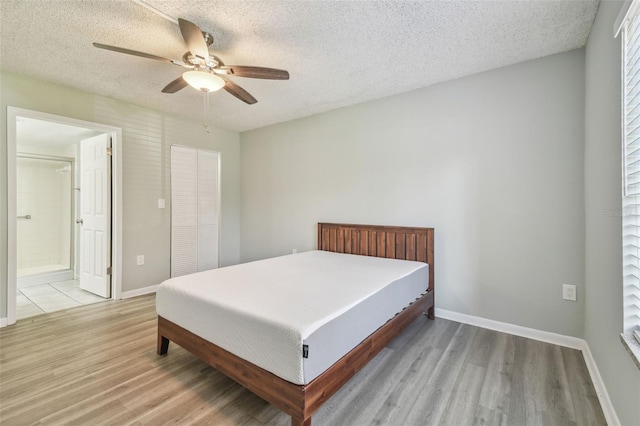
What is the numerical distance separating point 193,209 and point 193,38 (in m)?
2.98

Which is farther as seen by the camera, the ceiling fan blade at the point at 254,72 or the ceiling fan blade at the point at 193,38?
the ceiling fan blade at the point at 254,72

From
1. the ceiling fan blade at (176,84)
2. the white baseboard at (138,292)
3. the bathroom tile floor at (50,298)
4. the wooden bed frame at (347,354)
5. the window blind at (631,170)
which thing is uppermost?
the ceiling fan blade at (176,84)

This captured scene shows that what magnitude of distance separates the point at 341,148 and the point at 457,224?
5.55ft

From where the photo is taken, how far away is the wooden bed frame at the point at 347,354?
133 centimetres

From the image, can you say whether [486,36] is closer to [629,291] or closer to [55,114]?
[629,291]

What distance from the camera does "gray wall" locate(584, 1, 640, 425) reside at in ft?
4.57

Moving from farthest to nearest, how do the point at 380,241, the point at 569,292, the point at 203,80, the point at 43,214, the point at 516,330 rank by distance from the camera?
1. the point at 43,214
2. the point at 380,241
3. the point at 516,330
4. the point at 569,292
5. the point at 203,80

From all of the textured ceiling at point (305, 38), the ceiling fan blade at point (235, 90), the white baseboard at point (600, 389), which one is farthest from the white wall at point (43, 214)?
the white baseboard at point (600, 389)

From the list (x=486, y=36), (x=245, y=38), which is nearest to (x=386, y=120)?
(x=486, y=36)

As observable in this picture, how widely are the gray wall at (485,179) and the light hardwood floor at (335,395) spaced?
476 mm

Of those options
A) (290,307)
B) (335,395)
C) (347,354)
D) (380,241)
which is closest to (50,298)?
(290,307)

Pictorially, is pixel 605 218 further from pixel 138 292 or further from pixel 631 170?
pixel 138 292

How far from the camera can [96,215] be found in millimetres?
3629

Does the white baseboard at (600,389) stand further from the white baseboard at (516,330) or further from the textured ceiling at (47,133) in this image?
the textured ceiling at (47,133)
